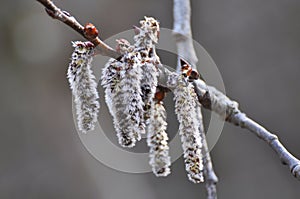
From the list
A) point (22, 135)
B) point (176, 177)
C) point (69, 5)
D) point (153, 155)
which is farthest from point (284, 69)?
point (153, 155)

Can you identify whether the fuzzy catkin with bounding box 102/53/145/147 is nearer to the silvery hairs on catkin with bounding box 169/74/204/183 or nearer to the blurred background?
the silvery hairs on catkin with bounding box 169/74/204/183

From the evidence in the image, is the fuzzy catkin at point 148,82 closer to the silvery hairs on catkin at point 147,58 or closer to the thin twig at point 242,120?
the silvery hairs on catkin at point 147,58

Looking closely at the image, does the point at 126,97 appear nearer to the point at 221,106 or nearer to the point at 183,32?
the point at 221,106

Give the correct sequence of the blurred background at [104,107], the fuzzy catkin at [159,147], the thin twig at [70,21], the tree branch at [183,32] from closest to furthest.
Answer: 1. the thin twig at [70,21]
2. the fuzzy catkin at [159,147]
3. the tree branch at [183,32]
4. the blurred background at [104,107]

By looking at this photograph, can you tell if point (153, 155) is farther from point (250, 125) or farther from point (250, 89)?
point (250, 89)

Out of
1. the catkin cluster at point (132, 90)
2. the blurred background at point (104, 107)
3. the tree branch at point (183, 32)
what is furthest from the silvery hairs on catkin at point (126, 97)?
the blurred background at point (104, 107)

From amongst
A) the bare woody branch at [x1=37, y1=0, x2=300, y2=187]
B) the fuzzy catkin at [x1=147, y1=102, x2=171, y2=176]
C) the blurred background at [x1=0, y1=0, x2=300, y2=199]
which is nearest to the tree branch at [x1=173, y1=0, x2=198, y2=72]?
the bare woody branch at [x1=37, y1=0, x2=300, y2=187]
